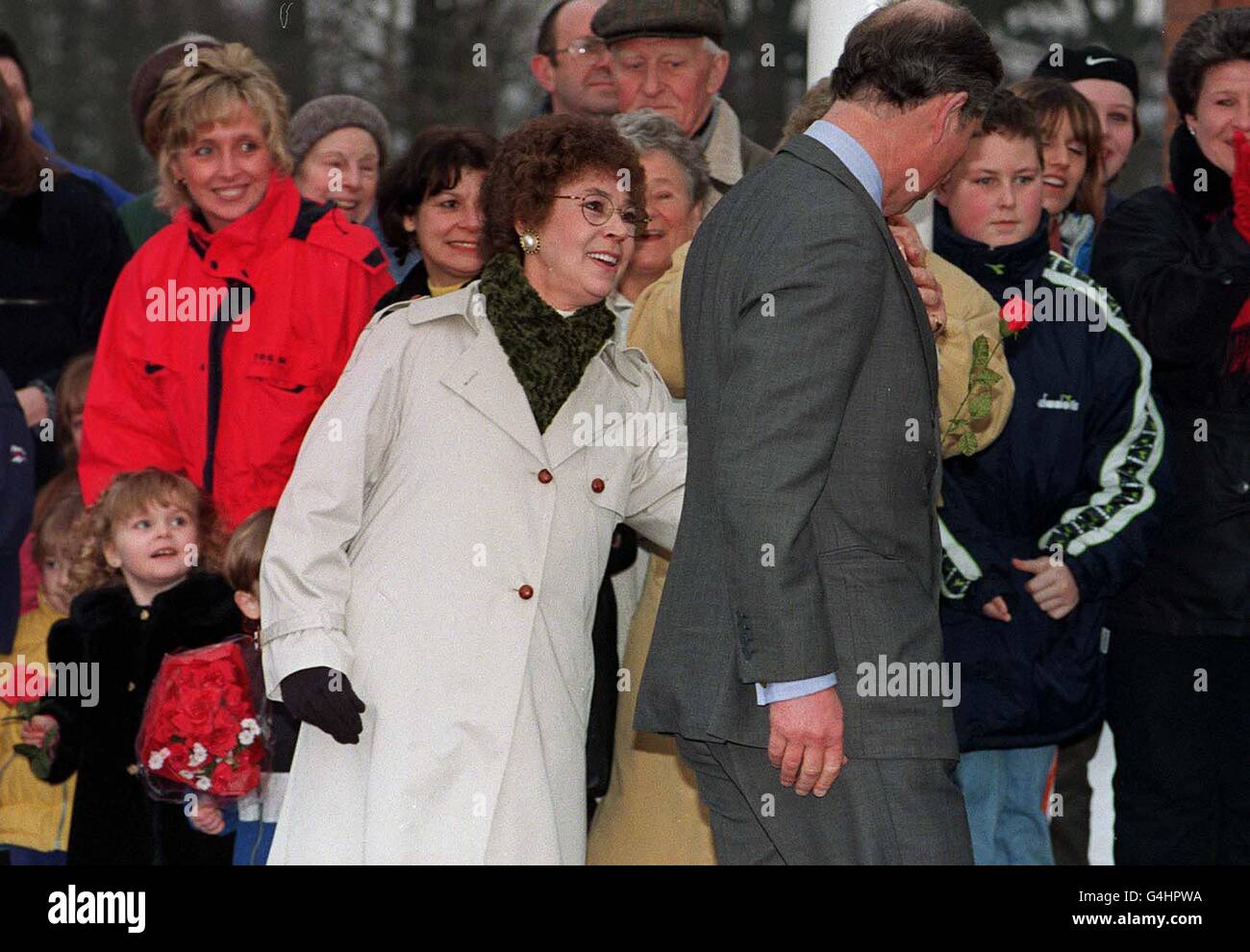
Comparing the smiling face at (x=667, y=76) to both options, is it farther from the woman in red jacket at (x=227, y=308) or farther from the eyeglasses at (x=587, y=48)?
the woman in red jacket at (x=227, y=308)

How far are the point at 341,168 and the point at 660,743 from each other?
8.94 feet

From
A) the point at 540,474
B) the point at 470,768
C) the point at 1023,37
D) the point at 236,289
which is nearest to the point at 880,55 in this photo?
the point at 540,474

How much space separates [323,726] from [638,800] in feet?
3.64

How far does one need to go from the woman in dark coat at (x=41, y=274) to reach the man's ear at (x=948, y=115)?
3.29 meters

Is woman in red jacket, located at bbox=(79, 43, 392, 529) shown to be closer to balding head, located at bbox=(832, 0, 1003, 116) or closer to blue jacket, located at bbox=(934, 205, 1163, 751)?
blue jacket, located at bbox=(934, 205, 1163, 751)

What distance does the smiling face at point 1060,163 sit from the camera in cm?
568

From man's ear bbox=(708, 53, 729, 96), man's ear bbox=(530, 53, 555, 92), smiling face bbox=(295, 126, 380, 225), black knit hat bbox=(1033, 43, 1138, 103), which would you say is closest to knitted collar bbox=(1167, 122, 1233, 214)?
black knit hat bbox=(1033, 43, 1138, 103)

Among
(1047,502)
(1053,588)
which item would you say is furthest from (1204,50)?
(1053,588)

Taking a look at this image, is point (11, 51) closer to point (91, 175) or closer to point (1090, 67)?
point (91, 175)

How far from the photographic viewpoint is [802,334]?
3.25 metres

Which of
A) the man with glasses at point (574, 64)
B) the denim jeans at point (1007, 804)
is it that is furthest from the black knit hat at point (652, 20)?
the denim jeans at point (1007, 804)

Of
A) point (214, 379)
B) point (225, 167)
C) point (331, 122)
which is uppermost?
point (331, 122)

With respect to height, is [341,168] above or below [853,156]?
above

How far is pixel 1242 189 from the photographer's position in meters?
5.07
